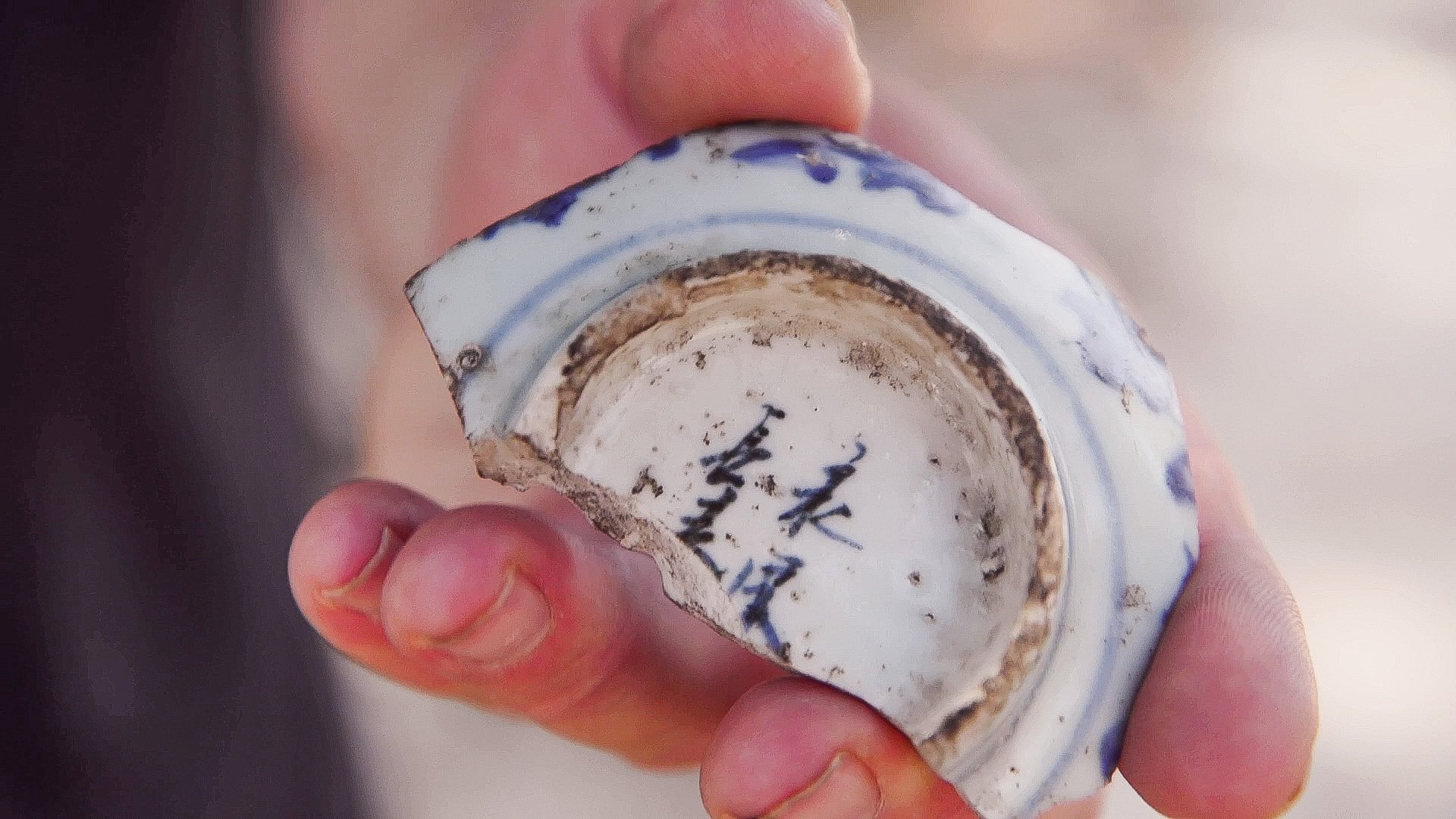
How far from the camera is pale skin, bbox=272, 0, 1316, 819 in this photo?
466mm

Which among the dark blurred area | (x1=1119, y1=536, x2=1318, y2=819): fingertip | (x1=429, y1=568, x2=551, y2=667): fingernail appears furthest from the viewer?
the dark blurred area

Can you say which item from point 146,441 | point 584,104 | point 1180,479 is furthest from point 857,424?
point 146,441

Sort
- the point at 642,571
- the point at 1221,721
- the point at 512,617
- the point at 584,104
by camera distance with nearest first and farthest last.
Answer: the point at 1221,721
the point at 512,617
the point at 642,571
the point at 584,104

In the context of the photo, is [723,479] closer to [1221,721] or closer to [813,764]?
[813,764]

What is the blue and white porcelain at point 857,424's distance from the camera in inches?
18.2

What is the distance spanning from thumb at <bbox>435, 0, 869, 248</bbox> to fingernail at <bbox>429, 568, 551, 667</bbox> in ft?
0.93

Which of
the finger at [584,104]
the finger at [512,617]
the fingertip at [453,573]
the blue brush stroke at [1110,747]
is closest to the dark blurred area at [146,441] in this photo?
the finger at [584,104]

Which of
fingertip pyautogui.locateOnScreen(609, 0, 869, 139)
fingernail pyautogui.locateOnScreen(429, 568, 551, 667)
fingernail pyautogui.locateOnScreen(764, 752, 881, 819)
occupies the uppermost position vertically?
fingertip pyautogui.locateOnScreen(609, 0, 869, 139)

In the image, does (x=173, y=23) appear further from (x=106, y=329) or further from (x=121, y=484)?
(x=121, y=484)

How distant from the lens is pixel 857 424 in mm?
534

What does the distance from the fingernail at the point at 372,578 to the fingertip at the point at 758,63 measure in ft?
1.00

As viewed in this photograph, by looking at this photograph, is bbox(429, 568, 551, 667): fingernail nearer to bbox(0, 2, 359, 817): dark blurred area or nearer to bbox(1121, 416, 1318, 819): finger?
bbox(1121, 416, 1318, 819): finger

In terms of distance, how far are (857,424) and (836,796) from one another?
185mm

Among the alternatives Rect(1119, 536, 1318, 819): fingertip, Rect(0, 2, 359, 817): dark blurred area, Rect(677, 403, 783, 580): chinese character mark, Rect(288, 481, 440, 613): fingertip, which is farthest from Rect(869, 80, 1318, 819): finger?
Rect(0, 2, 359, 817): dark blurred area
